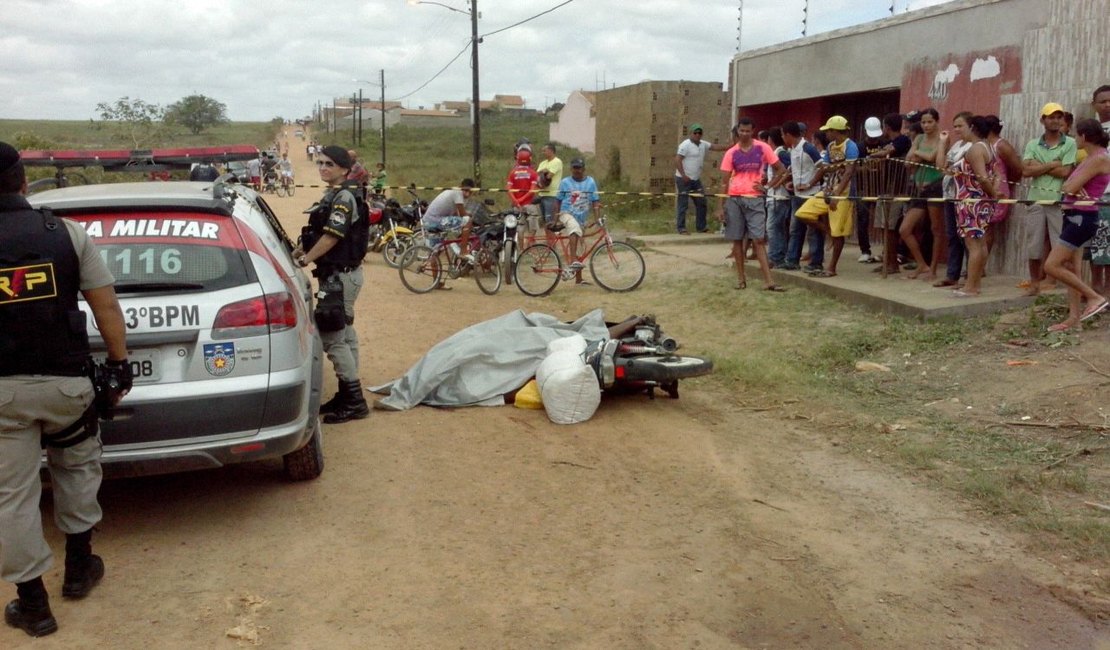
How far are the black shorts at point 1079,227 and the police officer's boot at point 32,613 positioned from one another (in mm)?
7423

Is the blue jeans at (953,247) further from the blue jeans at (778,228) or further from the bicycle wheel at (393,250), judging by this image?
the bicycle wheel at (393,250)

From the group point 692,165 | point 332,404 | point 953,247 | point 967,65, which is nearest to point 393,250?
point 692,165

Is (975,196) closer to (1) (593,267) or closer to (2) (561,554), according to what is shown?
(1) (593,267)

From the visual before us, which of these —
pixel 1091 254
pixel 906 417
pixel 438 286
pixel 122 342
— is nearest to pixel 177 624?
pixel 122 342

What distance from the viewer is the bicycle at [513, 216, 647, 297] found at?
12.6 m

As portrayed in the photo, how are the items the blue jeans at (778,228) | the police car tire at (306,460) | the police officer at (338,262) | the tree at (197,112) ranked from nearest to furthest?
the police car tire at (306,460), the police officer at (338,262), the blue jeans at (778,228), the tree at (197,112)

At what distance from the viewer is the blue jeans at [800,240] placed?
36.8ft

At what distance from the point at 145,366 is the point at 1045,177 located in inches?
306

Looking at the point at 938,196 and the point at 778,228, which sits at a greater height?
the point at 938,196

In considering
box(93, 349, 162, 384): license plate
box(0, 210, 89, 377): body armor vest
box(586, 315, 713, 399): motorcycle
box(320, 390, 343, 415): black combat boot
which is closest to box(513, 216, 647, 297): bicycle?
box(586, 315, 713, 399): motorcycle

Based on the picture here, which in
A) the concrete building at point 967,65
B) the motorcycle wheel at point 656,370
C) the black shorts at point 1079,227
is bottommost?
the motorcycle wheel at point 656,370

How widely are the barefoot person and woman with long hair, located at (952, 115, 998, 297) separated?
1.13 m

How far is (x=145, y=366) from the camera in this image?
4.40 m

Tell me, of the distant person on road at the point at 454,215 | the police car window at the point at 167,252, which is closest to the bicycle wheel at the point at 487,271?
the distant person on road at the point at 454,215
